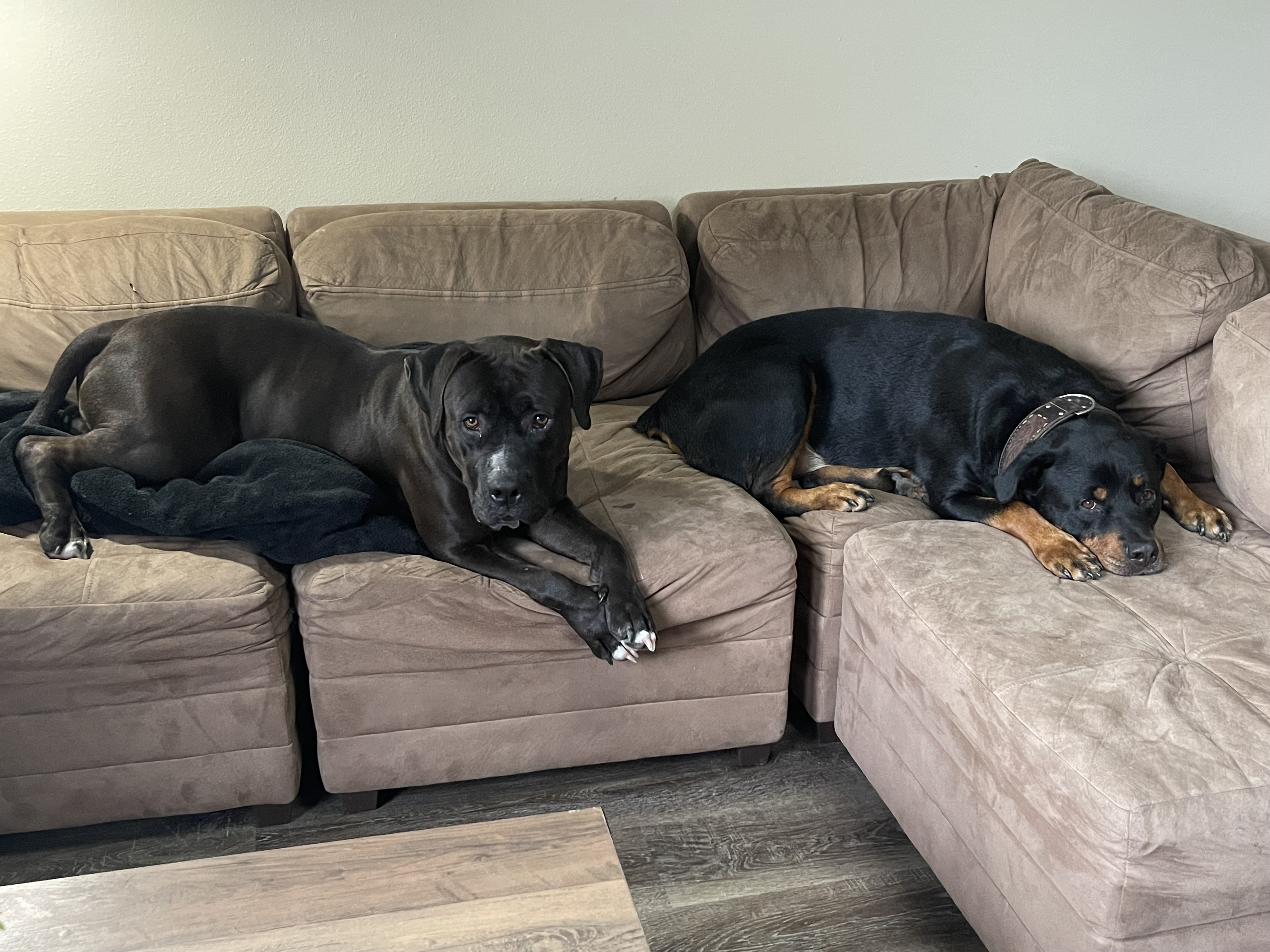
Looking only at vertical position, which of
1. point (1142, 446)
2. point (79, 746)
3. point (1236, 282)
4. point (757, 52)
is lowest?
point (79, 746)

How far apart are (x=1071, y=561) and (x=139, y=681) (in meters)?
1.80

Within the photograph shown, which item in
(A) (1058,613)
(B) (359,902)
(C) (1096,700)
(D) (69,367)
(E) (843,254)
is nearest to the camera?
(B) (359,902)

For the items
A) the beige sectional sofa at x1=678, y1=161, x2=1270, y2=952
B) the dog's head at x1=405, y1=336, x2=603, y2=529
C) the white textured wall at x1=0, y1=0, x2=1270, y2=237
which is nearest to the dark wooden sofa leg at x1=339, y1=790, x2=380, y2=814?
the dog's head at x1=405, y1=336, x2=603, y2=529

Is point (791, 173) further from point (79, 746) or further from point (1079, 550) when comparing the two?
point (79, 746)

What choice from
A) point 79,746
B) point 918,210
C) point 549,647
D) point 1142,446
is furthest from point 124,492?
point 918,210

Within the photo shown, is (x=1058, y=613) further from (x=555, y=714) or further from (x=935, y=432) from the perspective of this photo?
(x=555, y=714)

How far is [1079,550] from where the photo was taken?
6.72 feet

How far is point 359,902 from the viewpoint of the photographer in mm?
1304

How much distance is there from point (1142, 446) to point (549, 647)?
1.29m

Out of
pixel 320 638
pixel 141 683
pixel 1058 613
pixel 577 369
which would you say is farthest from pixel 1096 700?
pixel 141 683

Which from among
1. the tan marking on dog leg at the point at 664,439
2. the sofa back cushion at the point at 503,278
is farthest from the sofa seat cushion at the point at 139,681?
the tan marking on dog leg at the point at 664,439

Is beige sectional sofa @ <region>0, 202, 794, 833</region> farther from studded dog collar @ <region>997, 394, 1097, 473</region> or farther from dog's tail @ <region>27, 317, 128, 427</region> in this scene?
studded dog collar @ <region>997, 394, 1097, 473</region>

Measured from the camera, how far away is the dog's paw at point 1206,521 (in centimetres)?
218

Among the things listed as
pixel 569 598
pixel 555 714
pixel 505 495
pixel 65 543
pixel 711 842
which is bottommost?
pixel 711 842
